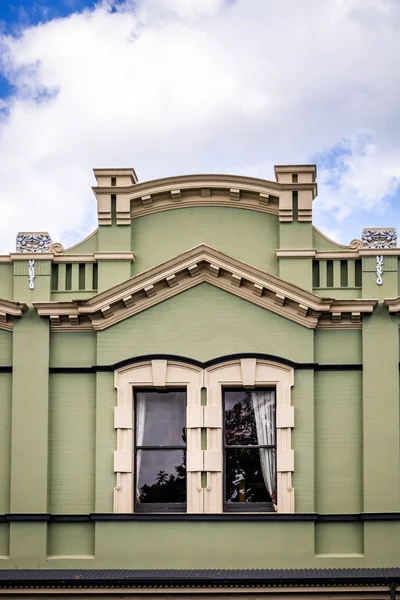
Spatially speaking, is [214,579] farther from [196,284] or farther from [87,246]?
[87,246]

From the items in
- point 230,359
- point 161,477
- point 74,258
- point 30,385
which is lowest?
point 161,477

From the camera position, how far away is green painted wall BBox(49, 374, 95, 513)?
17.5 metres

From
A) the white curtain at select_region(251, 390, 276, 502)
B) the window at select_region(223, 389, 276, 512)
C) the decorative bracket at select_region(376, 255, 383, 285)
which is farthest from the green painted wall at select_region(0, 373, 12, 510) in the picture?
the decorative bracket at select_region(376, 255, 383, 285)

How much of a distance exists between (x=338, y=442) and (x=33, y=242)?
6.28 meters

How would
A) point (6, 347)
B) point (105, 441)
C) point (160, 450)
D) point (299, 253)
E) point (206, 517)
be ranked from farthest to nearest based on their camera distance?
1. point (6, 347)
2. point (299, 253)
3. point (160, 450)
4. point (105, 441)
5. point (206, 517)

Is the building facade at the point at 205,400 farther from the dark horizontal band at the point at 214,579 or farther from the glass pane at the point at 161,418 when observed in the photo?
the dark horizontal band at the point at 214,579

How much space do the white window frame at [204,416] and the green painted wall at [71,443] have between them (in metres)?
0.54

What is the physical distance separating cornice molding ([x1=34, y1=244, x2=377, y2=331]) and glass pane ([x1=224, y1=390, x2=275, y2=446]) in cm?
148

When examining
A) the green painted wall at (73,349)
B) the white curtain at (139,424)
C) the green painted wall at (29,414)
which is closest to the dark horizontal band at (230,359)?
the green painted wall at (73,349)

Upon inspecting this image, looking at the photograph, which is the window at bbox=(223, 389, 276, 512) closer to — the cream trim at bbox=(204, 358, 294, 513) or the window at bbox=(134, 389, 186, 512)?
the cream trim at bbox=(204, 358, 294, 513)

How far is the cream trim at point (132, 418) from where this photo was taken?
56.6 feet

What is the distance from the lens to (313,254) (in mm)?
17844

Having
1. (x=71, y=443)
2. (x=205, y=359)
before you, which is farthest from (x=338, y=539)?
(x=71, y=443)

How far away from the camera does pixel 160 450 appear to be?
17609 millimetres
